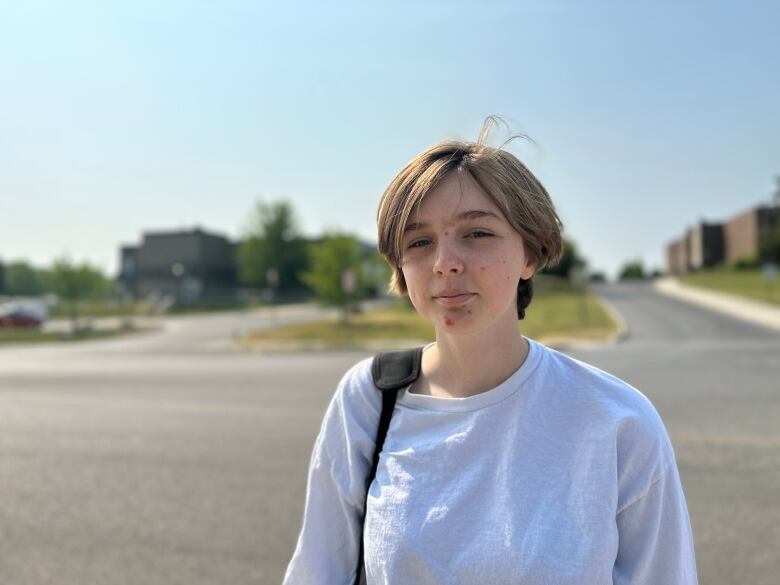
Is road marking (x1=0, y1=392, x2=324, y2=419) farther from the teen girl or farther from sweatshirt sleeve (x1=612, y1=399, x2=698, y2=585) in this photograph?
sweatshirt sleeve (x1=612, y1=399, x2=698, y2=585)

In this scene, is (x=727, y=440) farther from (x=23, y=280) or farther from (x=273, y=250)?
(x=23, y=280)

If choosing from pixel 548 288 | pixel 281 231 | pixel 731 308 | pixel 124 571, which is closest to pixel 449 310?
pixel 124 571

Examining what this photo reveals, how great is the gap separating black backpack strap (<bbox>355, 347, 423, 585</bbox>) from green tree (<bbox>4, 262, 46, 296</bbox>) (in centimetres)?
11389

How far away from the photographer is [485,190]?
59.6 inches

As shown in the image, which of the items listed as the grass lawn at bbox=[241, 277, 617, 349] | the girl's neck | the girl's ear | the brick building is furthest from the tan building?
the girl's neck

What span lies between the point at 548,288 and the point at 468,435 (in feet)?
195

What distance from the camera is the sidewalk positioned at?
92.1 ft

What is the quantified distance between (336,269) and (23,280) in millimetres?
94164

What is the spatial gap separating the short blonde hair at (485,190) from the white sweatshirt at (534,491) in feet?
0.95

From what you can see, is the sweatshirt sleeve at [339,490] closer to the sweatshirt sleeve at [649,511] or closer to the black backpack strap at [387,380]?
the black backpack strap at [387,380]

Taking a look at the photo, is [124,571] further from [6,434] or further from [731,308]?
[731,308]

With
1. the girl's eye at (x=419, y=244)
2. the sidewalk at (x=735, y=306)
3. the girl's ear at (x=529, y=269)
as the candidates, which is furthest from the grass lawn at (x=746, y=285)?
the girl's eye at (x=419, y=244)

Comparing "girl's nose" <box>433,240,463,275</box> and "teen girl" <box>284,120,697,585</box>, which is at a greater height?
"girl's nose" <box>433,240,463,275</box>

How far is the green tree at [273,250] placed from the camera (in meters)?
69.6
